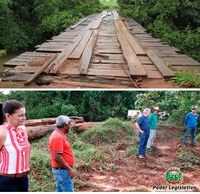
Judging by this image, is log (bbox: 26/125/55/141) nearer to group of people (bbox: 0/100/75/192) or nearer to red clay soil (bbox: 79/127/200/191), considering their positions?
red clay soil (bbox: 79/127/200/191)

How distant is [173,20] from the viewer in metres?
22.2

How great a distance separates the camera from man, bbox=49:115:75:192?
3422 mm

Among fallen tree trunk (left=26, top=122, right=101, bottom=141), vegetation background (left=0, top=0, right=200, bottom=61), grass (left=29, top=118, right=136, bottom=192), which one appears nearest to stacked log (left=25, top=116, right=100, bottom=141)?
fallen tree trunk (left=26, top=122, right=101, bottom=141)

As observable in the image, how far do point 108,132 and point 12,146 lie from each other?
4837 mm

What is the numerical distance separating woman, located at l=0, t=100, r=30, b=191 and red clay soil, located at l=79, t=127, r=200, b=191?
4.50ft

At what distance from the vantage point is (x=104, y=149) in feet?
21.3

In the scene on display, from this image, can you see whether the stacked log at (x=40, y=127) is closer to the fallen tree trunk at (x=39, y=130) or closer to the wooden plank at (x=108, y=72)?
the fallen tree trunk at (x=39, y=130)

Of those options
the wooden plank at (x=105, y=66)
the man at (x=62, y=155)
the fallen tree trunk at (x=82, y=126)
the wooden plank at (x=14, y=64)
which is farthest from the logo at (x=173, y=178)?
the fallen tree trunk at (x=82, y=126)

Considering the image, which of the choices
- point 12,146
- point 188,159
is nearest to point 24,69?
point 12,146

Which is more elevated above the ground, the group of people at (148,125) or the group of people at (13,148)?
the group of people at (13,148)

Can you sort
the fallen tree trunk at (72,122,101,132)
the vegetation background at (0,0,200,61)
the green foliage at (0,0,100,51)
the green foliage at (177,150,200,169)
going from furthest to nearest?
the green foliage at (0,0,100,51) → the vegetation background at (0,0,200,61) → the fallen tree trunk at (72,122,101,132) → the green foliage at (177,150,200,169)

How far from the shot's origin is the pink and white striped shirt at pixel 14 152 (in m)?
2.84

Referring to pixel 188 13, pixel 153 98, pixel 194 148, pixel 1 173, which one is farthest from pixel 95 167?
pixel 188 13

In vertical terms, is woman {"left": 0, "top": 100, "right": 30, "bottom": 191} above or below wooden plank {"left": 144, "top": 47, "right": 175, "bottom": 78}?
below
